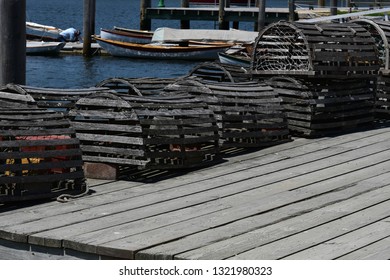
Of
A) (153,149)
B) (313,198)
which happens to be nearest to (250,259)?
(313,198)

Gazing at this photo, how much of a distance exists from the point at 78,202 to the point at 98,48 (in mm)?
40147

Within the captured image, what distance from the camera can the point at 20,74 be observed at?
31.5ft

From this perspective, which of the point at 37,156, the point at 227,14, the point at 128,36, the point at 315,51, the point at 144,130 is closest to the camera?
the point at 37,156

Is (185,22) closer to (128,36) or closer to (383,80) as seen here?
(128,36)

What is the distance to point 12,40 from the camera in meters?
9.41

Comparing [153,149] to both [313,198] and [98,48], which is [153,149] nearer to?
[313,198]

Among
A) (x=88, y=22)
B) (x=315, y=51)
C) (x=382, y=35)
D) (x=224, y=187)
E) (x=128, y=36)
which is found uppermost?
(x=382, y=35)

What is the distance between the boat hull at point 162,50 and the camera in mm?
44125

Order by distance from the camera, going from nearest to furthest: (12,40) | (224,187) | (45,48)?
1. (224,187)
2. (12,40)
3. (45,48)

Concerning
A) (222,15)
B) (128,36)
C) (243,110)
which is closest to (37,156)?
(243,110)

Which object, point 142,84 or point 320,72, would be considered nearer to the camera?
point 142,84

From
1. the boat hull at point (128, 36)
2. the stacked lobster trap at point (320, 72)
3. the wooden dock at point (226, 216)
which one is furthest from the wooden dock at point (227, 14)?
the wooden dock at point (226, 216)

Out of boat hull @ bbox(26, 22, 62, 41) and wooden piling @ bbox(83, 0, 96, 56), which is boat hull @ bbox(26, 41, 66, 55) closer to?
wooden piling @ bbox(83, 0, 96, 56)

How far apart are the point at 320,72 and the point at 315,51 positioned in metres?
0.24
